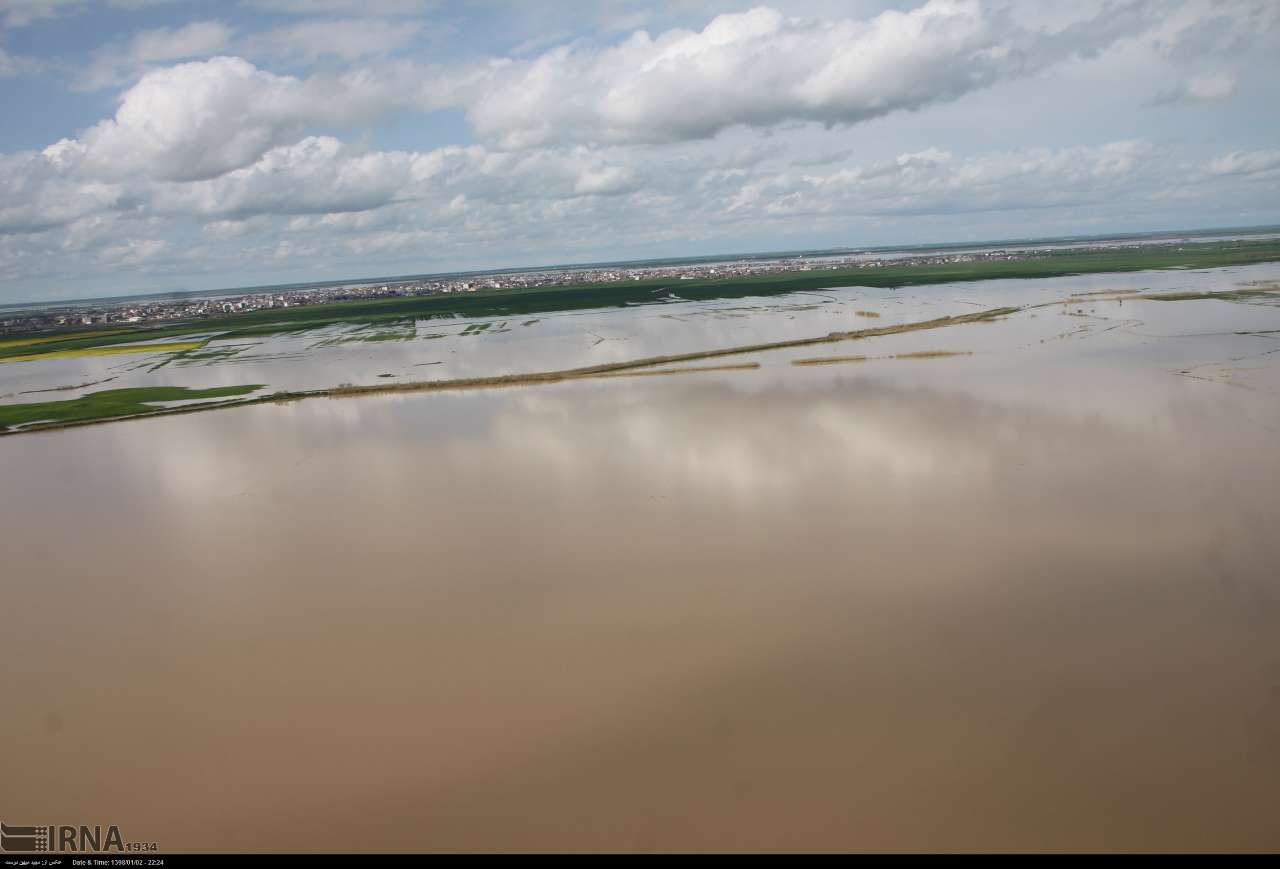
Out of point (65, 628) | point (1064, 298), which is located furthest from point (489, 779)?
point (1064, 298)

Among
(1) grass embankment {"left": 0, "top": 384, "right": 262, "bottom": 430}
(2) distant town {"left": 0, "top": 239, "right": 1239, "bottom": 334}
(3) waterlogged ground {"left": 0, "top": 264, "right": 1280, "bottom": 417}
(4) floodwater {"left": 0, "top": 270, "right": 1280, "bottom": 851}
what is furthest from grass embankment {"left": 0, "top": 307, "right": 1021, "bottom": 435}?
(2) distant town {"left": 0, "top": 239, "right": 1239, "bottom": 334}

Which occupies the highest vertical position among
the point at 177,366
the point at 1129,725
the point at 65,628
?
the point at 177,366

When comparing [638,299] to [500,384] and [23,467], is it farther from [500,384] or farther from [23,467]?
[23,467]

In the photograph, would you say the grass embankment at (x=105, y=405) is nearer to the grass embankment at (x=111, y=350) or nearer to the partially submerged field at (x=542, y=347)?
the partially submerged field at (x=542, y=347)

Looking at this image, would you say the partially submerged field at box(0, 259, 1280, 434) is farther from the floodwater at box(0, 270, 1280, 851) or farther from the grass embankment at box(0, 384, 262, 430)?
the floodwater at box(0, 270, 1280, 851)

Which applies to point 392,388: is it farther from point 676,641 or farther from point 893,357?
point 676,641

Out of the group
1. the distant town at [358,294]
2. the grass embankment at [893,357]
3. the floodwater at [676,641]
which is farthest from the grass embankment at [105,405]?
the distant town at [358,294]
